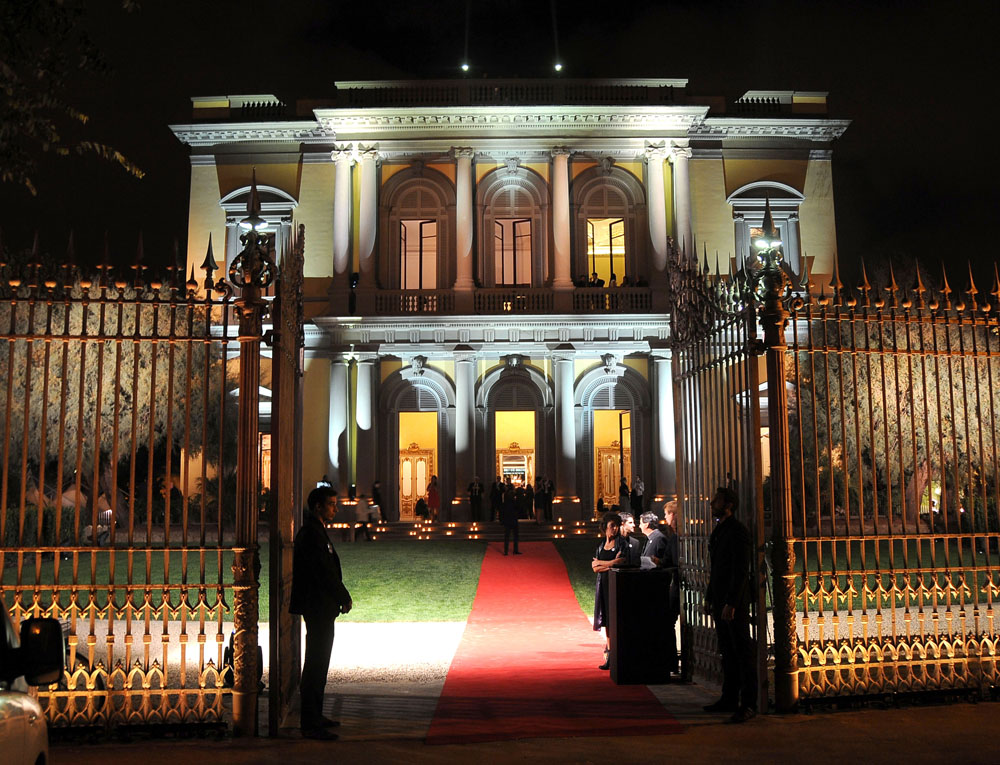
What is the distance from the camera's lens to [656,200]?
30266mm

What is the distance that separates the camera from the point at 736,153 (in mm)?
31500

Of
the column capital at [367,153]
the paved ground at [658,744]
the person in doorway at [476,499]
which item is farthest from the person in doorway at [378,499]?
the paved ground at [658,744]

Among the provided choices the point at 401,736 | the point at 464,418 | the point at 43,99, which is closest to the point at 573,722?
the point at 401,736

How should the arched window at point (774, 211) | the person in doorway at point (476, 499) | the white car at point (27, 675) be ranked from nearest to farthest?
the white car at point (27, 675) < the person in doorway at point (476, 499) < the arched window at point (774, 211)

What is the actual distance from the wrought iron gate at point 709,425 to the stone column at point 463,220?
20.0m

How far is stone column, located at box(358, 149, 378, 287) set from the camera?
29.8m

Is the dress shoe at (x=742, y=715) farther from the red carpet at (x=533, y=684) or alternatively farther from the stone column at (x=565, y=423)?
the stone column at (x=565, y=423)

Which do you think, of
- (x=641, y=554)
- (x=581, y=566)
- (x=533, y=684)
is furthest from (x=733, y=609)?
(x=581, y=566)

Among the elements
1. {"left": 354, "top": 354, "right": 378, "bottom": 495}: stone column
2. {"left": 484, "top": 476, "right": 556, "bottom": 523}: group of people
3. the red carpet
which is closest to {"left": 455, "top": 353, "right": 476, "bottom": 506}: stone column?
{"left": 484, "top": 476, "right": 556, "bottom": 523}: group of people

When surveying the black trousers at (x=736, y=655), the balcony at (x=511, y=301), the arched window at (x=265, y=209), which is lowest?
the black trousers at (x=736, y=655)

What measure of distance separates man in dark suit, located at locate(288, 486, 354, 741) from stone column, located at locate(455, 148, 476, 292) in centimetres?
2281

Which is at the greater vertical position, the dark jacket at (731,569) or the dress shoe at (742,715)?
the dark jacket at (731,569)

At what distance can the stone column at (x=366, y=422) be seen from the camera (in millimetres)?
28453

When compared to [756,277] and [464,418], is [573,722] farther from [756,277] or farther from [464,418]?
[464,418]
